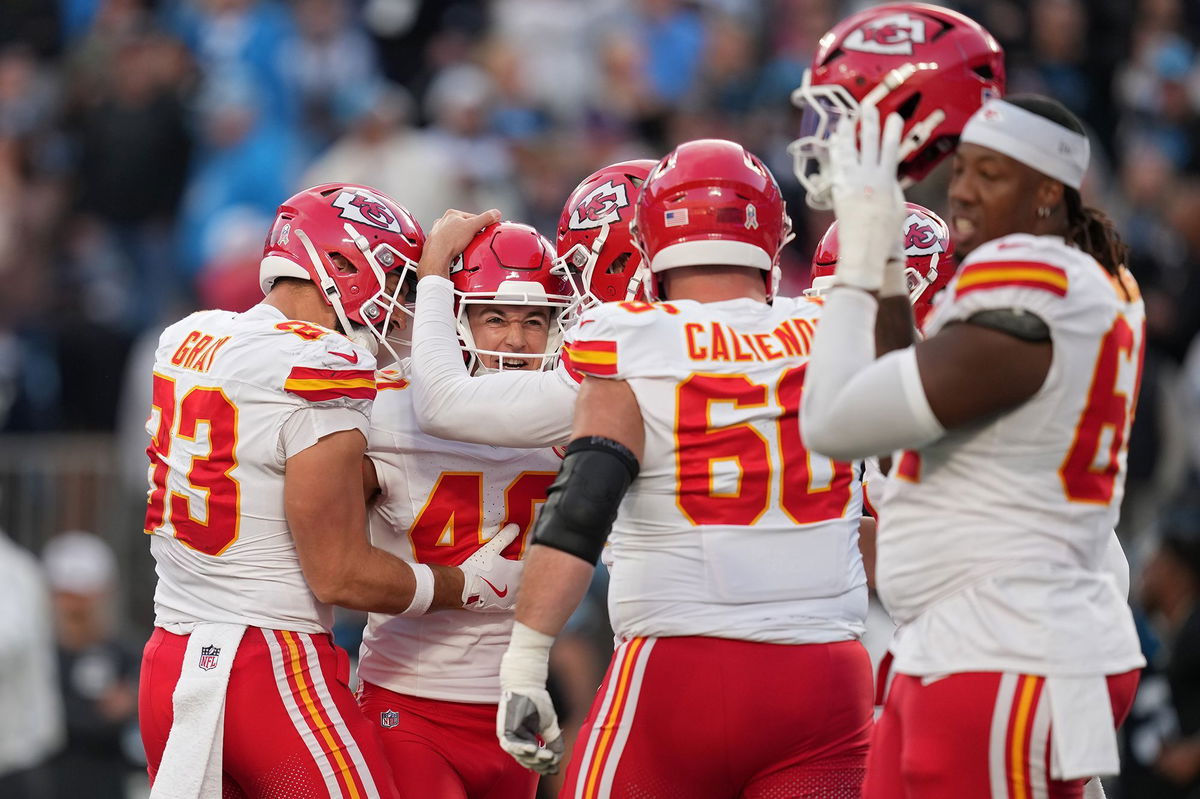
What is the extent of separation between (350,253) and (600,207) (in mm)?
765

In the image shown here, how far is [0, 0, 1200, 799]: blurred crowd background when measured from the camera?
9359 millimetres

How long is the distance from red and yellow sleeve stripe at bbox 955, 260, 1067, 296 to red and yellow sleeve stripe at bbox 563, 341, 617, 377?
891mm

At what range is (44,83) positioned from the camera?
12891 millimetres

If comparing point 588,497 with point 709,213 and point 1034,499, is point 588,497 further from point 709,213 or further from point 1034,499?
point 1034,499

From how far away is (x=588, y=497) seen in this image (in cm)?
386

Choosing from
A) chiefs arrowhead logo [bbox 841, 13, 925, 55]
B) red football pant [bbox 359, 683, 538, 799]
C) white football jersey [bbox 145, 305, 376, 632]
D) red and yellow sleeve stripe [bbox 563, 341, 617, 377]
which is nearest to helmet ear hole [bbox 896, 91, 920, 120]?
chiefs arrowhead logo [bbox 841, 13, 925, 55]

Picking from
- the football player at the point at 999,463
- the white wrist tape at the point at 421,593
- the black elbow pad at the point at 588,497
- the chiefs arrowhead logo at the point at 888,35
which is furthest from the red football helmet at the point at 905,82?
the white wrist tape at the point at 421,593

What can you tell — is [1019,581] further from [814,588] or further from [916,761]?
[814,588]

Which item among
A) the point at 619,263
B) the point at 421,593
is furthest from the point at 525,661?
the point at 619,263

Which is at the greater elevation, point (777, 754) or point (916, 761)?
point (916, 761)

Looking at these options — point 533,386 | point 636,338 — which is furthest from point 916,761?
point 533,386

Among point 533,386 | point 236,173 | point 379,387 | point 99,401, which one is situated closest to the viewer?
point 533,386

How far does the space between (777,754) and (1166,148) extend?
805 centimetres

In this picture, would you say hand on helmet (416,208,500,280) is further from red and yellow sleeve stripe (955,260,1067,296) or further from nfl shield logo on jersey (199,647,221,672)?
red and yellow sleeve stripe (955,260,1067,296)
